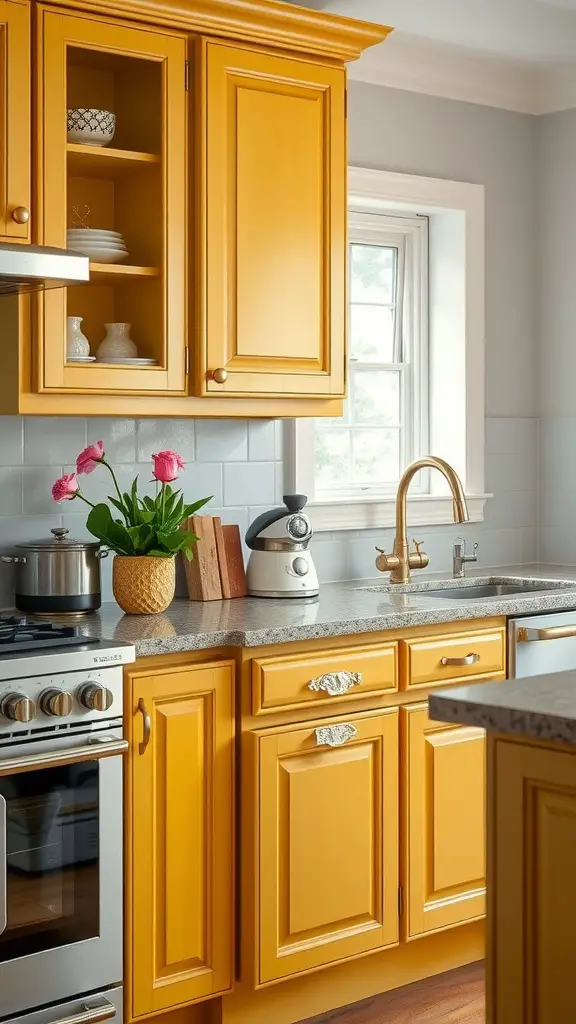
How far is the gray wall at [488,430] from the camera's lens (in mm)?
3377

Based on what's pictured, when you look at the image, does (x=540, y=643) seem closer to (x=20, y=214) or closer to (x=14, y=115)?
(x=20, y=214)

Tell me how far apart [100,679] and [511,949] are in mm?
1125

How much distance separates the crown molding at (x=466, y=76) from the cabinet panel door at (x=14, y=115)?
1.41 metres

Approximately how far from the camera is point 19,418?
10.9 ft

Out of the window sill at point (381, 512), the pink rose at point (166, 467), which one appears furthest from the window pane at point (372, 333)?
the pink rose at point (166, 467)

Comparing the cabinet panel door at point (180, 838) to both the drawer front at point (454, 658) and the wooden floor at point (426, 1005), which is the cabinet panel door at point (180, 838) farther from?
the drawer front at point (454, 658)

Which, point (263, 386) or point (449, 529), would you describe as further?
point (449, 529)

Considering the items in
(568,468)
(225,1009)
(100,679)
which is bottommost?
(225,1009)

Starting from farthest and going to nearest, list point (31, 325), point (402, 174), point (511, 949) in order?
point (402, 174)
point (31, 325)
point (511, 949)

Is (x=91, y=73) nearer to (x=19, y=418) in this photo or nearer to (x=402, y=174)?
(x=19, y=418)

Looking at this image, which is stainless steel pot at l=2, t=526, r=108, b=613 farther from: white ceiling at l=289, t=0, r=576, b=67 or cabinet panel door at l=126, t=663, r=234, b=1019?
white ceiling at l=289, t=0, r=576, b=67

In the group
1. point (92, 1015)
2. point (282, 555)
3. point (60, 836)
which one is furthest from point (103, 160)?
point (92, 1015)

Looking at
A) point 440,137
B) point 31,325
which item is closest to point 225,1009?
point 31,325

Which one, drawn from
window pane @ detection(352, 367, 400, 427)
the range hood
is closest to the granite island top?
window pane @ detection(352, 367, 400, 427)
